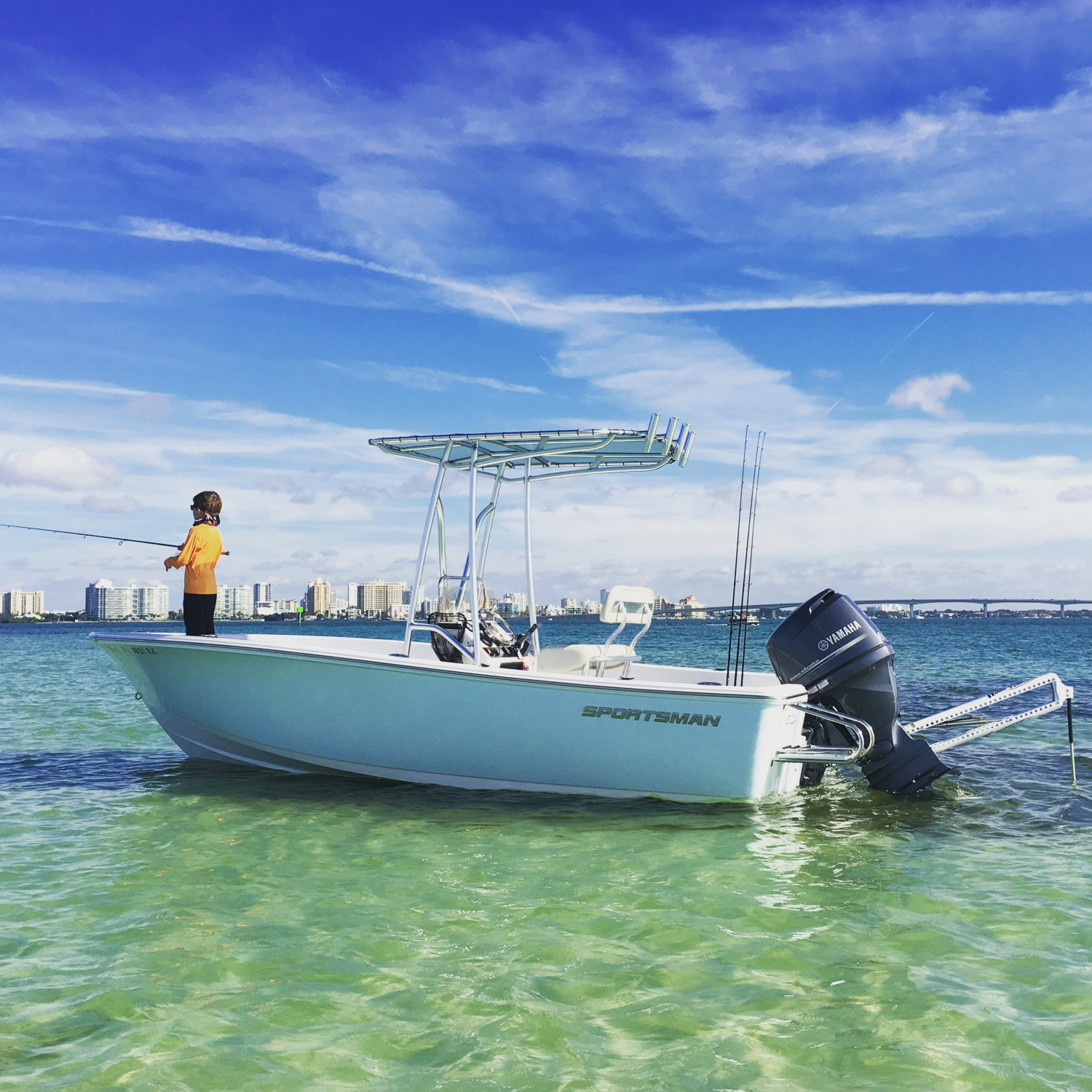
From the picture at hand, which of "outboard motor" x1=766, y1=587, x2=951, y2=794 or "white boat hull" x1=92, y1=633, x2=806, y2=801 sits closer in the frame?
"white boat hull" x1=92, y1=633, x2=806, y2=801

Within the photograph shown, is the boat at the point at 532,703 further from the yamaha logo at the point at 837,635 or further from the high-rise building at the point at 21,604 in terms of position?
the high-rise building at the point at 21,604

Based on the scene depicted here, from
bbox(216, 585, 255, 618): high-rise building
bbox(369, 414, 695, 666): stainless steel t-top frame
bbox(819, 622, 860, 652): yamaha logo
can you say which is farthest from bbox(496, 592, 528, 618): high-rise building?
bbox(216, 585, 255, 618): high-rise building

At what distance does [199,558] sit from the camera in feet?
24.1

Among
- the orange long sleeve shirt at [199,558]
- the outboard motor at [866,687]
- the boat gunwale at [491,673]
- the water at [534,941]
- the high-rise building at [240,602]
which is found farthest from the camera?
the high-rise building at [240,602]

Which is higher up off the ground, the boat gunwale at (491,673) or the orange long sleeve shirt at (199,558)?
the orange long sleeve shirt at (199,558)

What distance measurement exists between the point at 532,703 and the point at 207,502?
3.06 m

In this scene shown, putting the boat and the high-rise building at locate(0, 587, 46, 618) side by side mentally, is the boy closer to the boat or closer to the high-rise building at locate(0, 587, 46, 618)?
the boat

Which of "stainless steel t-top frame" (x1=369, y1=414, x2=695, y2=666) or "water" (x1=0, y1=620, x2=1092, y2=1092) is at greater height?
"stainless steel t-top frame" (x1=369, y1=414, x2=695, y2=666)

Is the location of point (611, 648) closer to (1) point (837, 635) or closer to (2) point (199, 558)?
(1) point (837, 635)

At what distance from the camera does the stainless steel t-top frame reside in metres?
7.12

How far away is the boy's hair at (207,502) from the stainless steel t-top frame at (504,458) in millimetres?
1360

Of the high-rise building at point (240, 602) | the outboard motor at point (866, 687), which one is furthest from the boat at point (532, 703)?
the high-rise building at point (240, 602)

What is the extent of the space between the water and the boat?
0.30 metres

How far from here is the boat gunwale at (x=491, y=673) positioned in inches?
247
